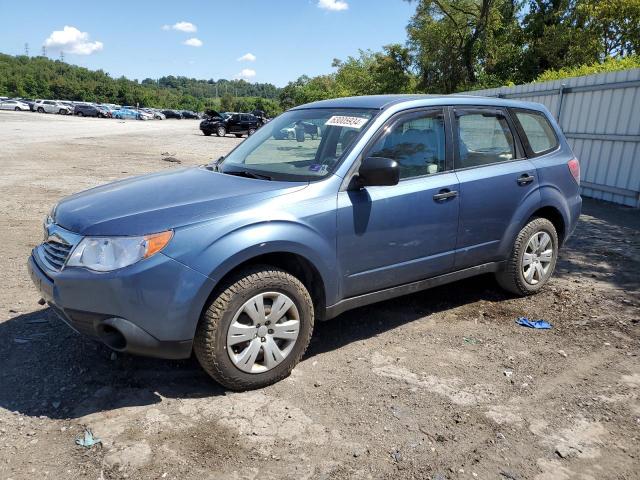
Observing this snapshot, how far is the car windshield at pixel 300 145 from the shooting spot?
3.73 m

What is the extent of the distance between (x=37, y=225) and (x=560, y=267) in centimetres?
690

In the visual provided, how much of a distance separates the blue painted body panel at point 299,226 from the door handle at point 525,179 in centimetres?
4

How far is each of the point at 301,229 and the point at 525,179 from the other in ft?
7.66

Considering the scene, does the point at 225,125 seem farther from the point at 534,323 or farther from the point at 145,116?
the point at 145,116

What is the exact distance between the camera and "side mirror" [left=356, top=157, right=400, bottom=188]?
3.44 m

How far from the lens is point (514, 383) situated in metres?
3.46

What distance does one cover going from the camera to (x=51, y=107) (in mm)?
66062


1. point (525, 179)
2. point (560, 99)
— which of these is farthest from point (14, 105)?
point (525, 179)

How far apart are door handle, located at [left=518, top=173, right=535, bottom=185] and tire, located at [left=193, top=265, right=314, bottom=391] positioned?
229 cm

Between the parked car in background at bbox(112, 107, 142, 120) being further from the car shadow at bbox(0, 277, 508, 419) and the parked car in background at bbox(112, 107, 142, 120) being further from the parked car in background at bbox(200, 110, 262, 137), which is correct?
the car shadow at bbox(0, 277, 508, 419)

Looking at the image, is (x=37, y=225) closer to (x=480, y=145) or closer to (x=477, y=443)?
(x=480, y=145)

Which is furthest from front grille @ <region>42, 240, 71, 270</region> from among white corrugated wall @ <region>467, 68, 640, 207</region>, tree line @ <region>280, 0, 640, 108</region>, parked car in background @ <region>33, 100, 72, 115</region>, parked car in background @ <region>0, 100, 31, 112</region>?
parked car in background @ <region>0, 100, 31, 112</region>

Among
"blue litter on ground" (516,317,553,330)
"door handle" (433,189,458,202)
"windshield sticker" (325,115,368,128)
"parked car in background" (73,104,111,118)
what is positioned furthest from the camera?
"parked car in background" (73,104,111,118)

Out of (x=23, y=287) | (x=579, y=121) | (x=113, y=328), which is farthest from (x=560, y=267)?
(x=579, y=121)
